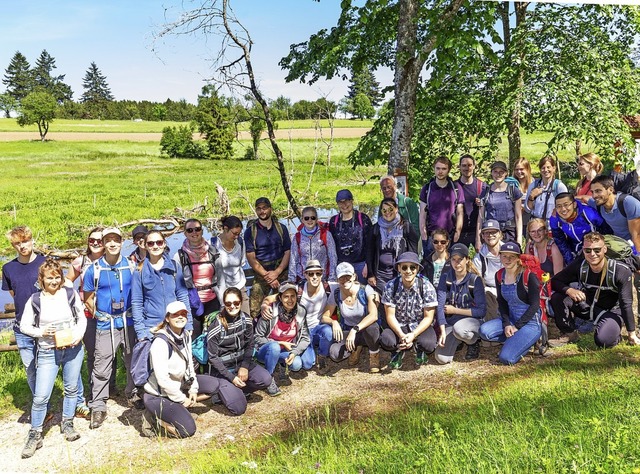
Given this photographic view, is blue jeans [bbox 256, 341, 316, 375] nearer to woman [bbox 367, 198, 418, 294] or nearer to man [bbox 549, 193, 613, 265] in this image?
woman [bbox 367, 198, 418, 294]

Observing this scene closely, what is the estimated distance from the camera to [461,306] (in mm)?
7066

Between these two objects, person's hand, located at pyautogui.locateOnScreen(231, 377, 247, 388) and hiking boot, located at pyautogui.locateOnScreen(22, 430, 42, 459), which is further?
person's hand, located at pyautogui.locateOnScreen(231, 377, 247, 388)

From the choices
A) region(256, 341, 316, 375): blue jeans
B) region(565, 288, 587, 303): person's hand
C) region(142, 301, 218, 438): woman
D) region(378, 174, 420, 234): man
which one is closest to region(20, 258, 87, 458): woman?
region(142, 301, 218, 438): woman

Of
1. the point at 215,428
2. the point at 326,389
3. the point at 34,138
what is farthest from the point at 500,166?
the point at 34,138

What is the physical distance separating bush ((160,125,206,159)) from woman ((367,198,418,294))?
53.3m

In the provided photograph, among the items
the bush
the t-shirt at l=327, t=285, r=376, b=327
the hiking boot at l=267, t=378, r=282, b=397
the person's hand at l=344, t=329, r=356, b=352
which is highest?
the bush

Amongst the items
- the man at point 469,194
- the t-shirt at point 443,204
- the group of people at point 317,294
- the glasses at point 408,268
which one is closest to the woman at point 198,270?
the group of people at point 317,294

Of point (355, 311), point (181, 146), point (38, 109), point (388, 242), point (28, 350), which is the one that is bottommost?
point (28, 350)

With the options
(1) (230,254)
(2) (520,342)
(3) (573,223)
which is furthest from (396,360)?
(3) (573,223)

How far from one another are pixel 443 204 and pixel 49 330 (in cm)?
533

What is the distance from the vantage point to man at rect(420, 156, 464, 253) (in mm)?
7688

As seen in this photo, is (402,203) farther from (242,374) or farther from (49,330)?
(49,330)

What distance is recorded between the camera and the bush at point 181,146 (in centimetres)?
5831

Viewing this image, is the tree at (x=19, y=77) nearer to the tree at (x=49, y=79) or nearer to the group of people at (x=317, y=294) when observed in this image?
the tree at (x=49, y=79)
